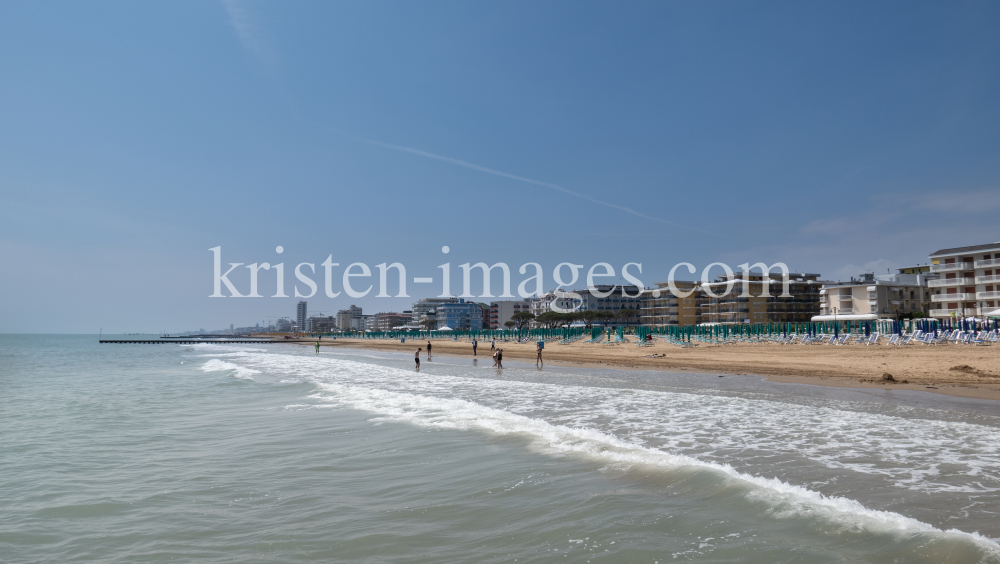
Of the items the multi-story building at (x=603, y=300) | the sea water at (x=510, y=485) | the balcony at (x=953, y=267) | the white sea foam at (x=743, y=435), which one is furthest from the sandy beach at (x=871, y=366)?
the multi-story building at (x=603, y=300)

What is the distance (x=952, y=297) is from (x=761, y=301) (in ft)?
116

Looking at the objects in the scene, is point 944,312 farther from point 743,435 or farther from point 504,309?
point 504,309

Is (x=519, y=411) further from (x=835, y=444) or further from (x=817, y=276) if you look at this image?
(x=817, y=276)

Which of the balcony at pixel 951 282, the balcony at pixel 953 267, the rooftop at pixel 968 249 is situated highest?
the rooftop at pixel 968 249

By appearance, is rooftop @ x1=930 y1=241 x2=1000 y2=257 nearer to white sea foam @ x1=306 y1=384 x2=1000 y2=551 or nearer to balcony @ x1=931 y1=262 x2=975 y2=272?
balcony @ x1=931 y1=262 x2=975 y2=272

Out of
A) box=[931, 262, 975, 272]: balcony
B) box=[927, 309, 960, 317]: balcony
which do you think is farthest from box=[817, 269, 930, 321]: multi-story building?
box=[931, 262, 975, 272]: balcony

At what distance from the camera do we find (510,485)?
279 inches

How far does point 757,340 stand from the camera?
5244 cm

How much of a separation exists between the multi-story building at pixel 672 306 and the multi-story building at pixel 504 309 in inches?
2614

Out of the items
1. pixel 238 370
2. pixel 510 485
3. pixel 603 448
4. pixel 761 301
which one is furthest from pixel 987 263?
pixel 510 485

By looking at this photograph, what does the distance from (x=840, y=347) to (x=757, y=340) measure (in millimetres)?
13033

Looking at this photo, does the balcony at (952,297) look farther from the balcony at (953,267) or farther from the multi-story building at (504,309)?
the multi-story building at (504,309)

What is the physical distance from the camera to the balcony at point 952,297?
65.9 metres

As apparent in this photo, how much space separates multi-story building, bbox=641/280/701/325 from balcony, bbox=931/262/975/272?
149ft
